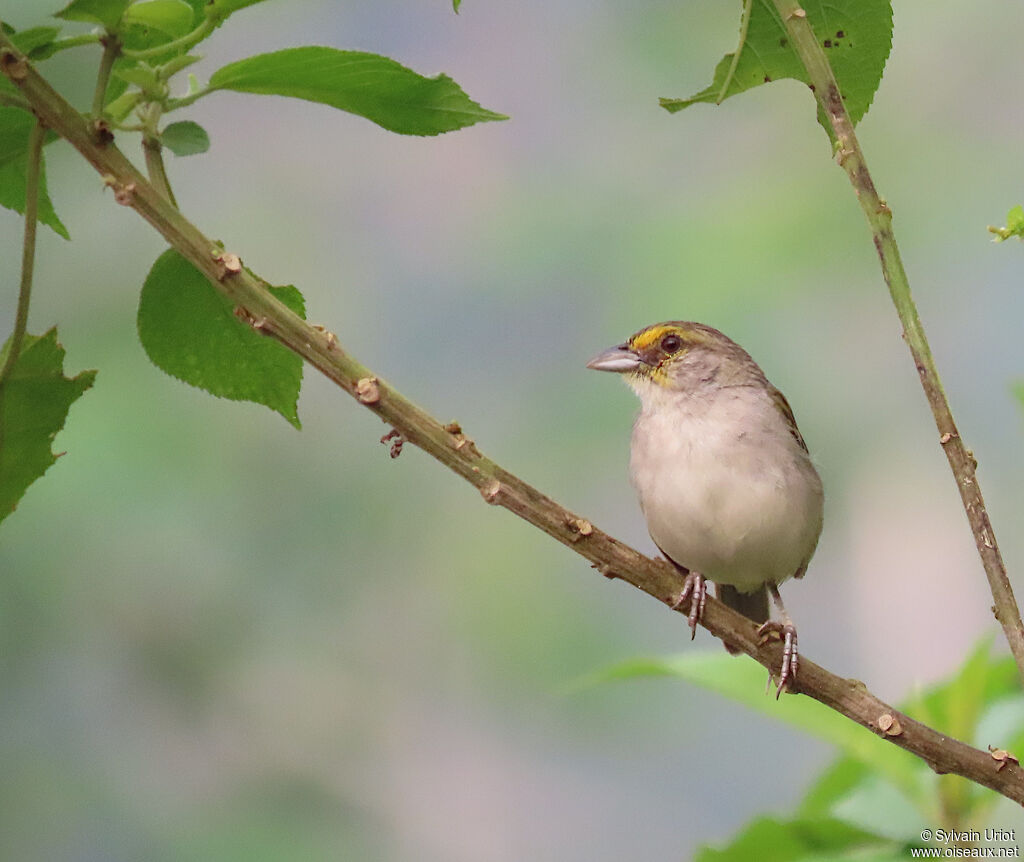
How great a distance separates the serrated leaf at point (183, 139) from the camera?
78 centimetres

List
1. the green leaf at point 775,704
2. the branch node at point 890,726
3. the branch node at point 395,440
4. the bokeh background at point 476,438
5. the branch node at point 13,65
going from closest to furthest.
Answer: the branch node at point 13,65
the branch node at point 395,440
the branch node at point 890,726
the green leaf at point 775,704
the bokeh background at point 476,438

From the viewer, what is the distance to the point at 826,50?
36.9 inches

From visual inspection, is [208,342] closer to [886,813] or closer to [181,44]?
[181,44]

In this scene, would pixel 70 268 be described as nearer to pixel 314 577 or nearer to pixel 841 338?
pixel 314 577

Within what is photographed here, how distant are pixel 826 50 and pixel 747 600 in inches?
44.5

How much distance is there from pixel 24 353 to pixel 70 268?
11.4 ft

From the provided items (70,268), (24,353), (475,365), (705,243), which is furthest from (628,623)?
(24,353)

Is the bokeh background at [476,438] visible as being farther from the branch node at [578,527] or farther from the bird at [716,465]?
the branch node at [578,527]

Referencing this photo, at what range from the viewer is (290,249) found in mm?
4098

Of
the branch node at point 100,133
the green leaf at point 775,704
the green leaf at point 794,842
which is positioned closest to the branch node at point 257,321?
the branch node at point 100,133

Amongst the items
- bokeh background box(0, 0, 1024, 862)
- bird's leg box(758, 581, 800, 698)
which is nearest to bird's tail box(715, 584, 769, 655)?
bird's leg box(758, 581, 800, 698)

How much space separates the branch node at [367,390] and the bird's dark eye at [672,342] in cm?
118

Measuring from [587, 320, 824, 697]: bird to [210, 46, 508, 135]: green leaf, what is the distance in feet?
2.90

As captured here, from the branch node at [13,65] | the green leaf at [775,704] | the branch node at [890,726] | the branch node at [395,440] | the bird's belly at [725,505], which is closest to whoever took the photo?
the branch node at [13,65]
